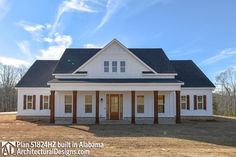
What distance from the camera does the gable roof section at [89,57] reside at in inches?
1147

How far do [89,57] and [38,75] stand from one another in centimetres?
550

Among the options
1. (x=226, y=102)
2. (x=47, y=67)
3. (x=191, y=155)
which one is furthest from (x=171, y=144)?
(x=226, y=102)

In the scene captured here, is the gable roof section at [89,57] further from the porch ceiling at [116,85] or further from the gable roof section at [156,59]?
the porch ceiling at [116,85]

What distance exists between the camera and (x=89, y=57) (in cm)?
3155

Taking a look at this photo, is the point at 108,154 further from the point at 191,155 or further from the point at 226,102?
the point at 226,102

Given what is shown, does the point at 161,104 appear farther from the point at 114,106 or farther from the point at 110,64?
the point at 110,64

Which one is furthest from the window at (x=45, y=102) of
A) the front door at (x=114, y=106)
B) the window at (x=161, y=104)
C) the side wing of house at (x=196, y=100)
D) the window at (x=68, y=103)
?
the side wing of house at (x=196, y=100)

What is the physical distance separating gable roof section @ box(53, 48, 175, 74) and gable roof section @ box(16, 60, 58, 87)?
257 cm

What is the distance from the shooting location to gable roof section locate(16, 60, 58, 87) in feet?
100

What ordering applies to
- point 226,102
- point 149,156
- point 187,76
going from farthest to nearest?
point 226,102 < point 187,76 < point 149,156

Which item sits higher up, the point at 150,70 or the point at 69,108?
the point at 150,70

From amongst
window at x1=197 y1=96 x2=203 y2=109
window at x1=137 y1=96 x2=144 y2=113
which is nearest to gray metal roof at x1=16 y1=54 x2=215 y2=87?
window at x1=197 y1=96 x2=203 y2=109

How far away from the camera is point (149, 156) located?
11.1 metres

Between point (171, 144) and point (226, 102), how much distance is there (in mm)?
53834
